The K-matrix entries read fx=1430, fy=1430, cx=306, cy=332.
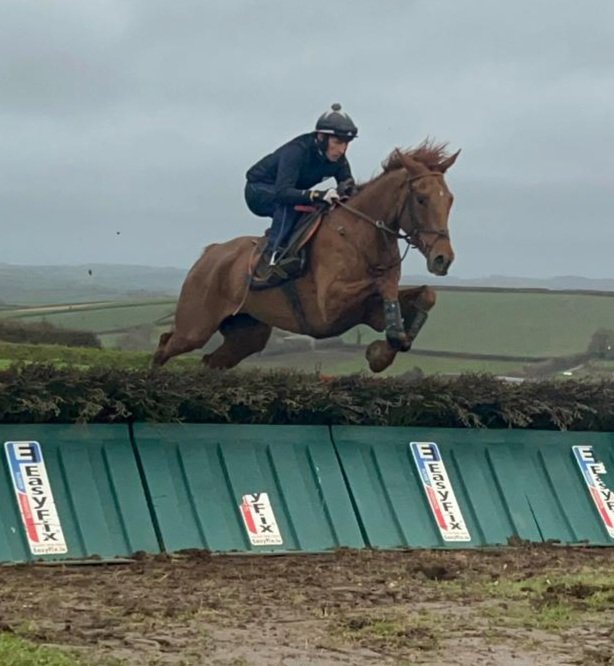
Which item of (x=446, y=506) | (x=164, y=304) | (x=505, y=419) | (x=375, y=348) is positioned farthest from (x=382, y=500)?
(x=164, y=304)

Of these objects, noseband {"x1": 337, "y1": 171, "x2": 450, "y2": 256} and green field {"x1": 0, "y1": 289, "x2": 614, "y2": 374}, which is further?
green field {"x1": 0, "y1": 289, "x2": 614, "y2": 374}

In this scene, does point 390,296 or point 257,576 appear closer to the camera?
point 257,576

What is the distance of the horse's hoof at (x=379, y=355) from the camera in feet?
38.3

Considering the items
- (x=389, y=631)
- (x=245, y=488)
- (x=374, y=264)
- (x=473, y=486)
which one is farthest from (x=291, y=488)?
(x=389, y=631)

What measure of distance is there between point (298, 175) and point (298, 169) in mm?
70

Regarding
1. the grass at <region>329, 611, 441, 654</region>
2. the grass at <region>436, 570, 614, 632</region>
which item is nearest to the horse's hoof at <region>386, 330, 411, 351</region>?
the grass at <region>436, 570, 614, 632</region>

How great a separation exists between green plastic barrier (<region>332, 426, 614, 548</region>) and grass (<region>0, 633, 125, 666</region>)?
393 cm

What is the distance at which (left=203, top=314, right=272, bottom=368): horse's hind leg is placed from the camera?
13.1 meters

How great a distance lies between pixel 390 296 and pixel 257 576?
12.2 feet

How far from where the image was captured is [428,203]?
36.9 ft

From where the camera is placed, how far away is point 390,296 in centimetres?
1151

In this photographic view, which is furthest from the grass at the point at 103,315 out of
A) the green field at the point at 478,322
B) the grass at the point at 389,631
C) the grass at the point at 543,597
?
the grass at the point at 389,631

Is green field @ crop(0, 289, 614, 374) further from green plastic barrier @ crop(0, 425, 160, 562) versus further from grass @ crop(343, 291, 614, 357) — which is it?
green plastic barrier @ crop(0, 425, 160, 562)

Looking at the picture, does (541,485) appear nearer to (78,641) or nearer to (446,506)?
(446,506)
